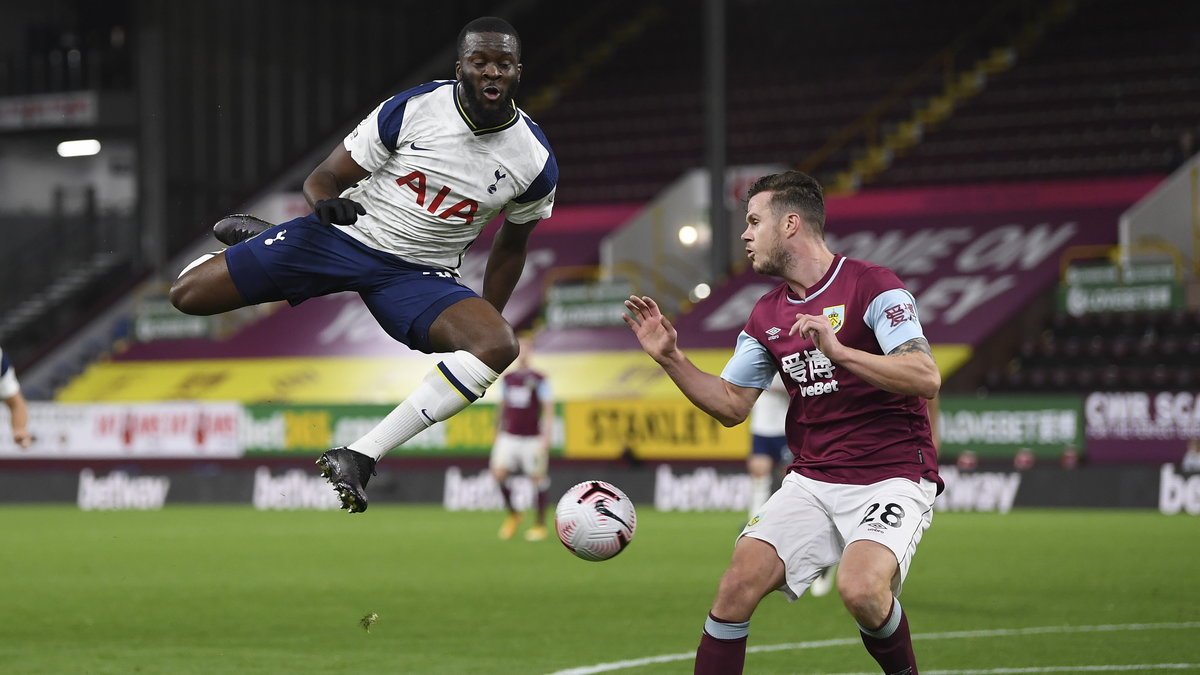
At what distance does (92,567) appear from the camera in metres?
15.4

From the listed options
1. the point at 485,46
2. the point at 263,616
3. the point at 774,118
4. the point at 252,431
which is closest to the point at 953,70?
the point at 774,118

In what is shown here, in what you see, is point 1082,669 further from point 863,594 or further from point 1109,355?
point 1109,355

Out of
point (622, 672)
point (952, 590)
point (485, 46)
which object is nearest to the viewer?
point (485, 46)

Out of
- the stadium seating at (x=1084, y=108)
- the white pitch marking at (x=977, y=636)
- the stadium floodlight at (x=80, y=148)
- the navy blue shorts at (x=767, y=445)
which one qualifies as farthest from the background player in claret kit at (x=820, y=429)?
the stadium floodlight at (x=80, y=148)

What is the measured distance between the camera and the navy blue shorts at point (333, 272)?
306 inches

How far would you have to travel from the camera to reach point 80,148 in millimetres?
36125

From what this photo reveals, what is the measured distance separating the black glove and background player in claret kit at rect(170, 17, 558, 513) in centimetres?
6

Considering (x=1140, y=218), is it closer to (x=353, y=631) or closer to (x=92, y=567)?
(x=92, y=567)

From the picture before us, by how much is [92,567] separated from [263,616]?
14.5 feet

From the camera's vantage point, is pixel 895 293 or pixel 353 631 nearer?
pixel 895 293

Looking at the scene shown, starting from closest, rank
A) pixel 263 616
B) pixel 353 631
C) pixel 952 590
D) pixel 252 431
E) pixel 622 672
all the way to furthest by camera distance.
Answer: pixel 622 672
pixel 353 631
pixel 263 616
pixel 952 590
pixel 252 431

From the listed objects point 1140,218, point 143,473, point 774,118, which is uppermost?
point 774,118

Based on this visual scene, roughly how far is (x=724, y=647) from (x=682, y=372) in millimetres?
1061

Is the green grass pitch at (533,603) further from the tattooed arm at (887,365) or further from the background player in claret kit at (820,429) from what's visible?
the tattooed arm at (887,365)
